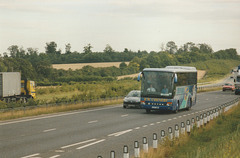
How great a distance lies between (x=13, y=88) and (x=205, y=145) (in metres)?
29.8

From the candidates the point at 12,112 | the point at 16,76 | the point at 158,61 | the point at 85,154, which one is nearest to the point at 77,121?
the point at 12,112

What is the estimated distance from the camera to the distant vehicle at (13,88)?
4069 cm

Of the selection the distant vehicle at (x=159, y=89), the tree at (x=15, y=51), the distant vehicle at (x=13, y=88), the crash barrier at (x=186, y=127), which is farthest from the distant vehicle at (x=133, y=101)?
the tree at (x=15, y=51)

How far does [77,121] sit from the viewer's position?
25312mm

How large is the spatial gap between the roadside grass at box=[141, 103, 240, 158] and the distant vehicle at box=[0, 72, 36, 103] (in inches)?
887

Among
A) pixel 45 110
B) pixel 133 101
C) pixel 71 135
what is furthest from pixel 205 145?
pixel 133 101

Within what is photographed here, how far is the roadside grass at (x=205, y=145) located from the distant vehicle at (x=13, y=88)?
887 inches

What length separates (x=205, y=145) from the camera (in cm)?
1602

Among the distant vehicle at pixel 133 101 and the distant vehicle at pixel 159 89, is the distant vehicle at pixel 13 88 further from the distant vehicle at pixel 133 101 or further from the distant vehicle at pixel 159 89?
the distant vehicle at pixel 159 89

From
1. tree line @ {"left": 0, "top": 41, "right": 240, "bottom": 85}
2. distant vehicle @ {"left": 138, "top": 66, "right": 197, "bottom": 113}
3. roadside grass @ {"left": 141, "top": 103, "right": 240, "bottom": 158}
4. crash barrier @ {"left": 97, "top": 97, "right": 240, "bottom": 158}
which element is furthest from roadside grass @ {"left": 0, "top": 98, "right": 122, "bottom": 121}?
tree line @ {"left": 0, "top": 41, "right": 240, "bottom": 85}

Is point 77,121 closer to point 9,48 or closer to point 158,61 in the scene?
point 158,61

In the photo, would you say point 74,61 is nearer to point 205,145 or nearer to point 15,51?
point 15,51

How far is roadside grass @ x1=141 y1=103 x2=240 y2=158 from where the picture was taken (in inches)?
441

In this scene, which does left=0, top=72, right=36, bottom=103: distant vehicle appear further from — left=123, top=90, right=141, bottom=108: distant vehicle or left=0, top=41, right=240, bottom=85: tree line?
left=0, top=41, right=240, bottom=85: tree line
